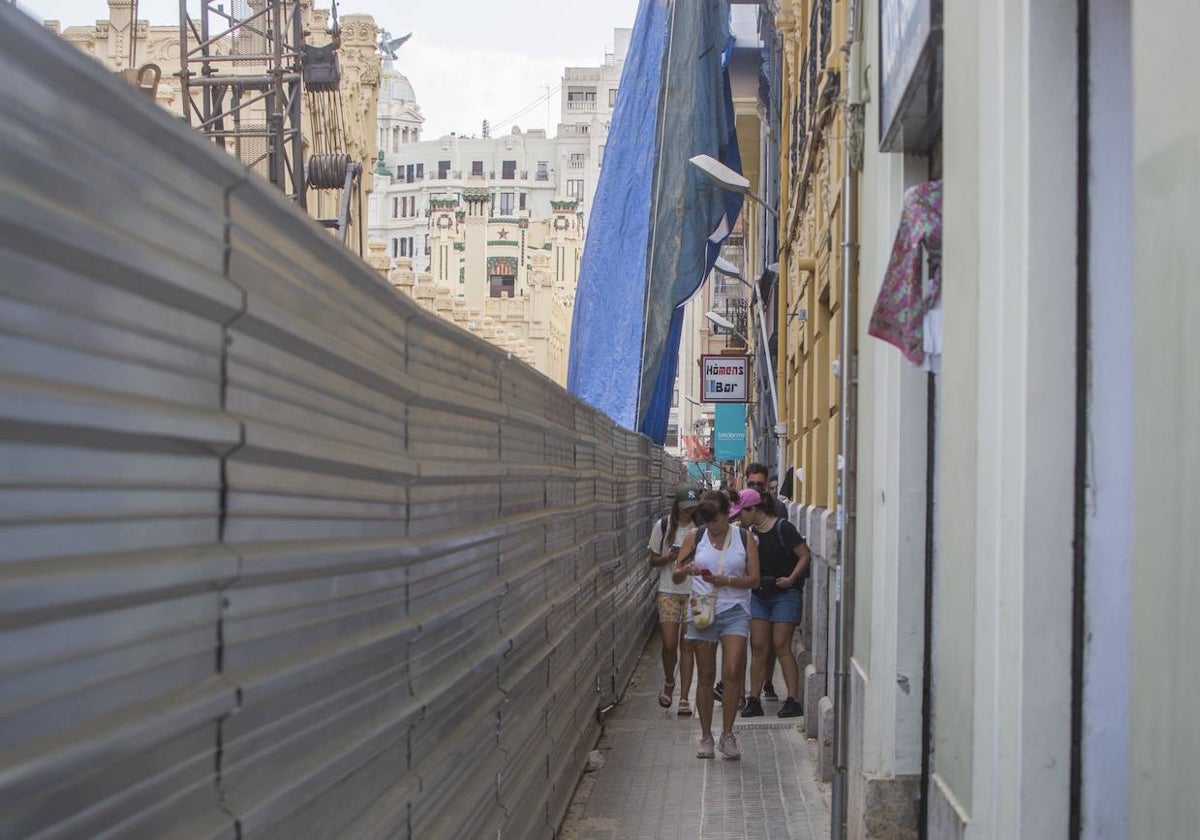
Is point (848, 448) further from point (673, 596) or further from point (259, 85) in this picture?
point (259, 85)

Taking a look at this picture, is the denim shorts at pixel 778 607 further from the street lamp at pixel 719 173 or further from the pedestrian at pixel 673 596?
the street lamp at pixel 719 173

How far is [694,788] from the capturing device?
9430 mm

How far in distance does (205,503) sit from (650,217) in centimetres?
1471

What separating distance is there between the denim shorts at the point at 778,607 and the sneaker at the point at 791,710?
3.01 ft

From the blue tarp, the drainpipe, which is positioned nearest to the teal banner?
the blue tarp

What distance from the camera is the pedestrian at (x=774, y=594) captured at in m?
11.3

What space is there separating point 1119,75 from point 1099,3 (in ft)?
0.68

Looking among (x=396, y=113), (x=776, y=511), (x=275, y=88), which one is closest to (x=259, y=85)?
(x=275, y=88)

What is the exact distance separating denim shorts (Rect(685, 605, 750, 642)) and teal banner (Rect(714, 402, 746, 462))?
2578 cm

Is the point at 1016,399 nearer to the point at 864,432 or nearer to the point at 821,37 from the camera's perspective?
the point at 864,432

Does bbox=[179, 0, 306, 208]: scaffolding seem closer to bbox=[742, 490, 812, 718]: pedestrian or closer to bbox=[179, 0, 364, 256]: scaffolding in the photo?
bbox=[179, 0, 364, 256]: scaffolding

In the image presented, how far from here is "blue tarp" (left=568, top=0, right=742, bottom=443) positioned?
16906 mm

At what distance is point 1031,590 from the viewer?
412cm

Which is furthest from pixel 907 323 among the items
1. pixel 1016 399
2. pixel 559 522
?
pixel 559 522
